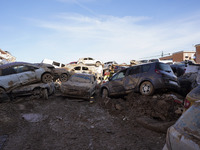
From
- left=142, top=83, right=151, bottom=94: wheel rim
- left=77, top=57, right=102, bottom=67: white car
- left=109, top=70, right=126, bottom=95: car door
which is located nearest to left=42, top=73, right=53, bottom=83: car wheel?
left=109, top=70, right=126, bottom=95: car door

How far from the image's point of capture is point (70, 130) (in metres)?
5.68

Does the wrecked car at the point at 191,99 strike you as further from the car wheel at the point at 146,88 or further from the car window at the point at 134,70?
the car window at the point at 134,70

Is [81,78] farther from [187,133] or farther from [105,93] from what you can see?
[187,133]

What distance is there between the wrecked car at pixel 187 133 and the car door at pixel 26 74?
9.71m

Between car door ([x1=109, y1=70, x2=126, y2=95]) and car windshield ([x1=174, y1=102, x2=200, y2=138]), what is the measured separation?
672 centimetres

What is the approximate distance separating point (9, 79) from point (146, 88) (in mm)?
7767

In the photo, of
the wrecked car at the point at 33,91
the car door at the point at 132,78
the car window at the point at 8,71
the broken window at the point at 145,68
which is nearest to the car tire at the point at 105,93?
the car door at the point at 132,78

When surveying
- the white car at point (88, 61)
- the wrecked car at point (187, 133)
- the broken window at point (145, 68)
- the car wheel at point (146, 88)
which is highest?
the white car at point (88, 61)

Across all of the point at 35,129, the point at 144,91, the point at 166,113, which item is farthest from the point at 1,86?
the point at 166,113

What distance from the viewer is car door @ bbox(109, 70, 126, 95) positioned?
357 inches

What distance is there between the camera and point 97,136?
17.0 ft

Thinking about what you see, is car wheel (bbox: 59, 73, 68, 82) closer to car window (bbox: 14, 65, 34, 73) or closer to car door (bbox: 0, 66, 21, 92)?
car window (bbox: 14, 65, 34, 73)

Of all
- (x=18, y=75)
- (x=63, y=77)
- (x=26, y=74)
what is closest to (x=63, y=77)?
(x=63, y=77)

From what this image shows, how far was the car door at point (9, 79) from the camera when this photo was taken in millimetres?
9420
